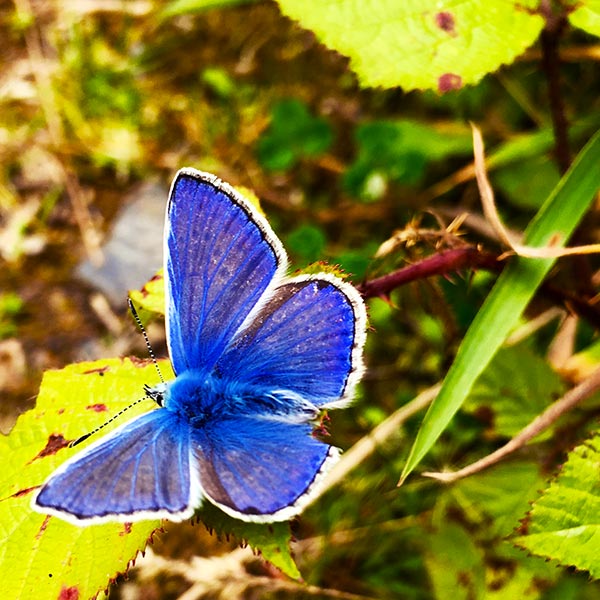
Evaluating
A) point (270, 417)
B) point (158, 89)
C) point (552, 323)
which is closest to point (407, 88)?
point (270, 417)

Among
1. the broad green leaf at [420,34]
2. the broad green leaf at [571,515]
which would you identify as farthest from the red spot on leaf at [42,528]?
the broad green leaf at [420,34]

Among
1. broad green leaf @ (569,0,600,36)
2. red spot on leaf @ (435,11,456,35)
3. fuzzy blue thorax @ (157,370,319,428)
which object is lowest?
fuzzy blue thorax @ (157,370,319,428)

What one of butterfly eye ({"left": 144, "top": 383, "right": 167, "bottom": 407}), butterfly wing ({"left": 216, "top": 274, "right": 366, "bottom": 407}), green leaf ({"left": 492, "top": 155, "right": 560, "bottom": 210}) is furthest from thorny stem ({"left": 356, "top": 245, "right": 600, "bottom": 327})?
green leaf ({"left": 492, "top": 155, "right": 560, "bottom": 210})

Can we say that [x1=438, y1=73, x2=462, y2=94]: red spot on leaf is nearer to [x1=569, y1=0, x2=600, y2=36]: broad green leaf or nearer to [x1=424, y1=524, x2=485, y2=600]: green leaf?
[x1=569, y1=0, x2=600, y2=36]: broad green leaf

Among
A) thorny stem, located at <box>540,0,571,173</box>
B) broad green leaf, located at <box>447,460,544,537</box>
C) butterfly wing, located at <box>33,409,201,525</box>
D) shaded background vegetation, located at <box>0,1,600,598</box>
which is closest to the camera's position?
butterfly wing, located at <box>33,409,201,525</box>

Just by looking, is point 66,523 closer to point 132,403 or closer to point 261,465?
point 132,403

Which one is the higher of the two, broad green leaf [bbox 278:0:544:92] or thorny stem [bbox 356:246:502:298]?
broad green leaf [bbox 278:0:544:92]

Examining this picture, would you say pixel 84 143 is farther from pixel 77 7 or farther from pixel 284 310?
pixel 284 310
